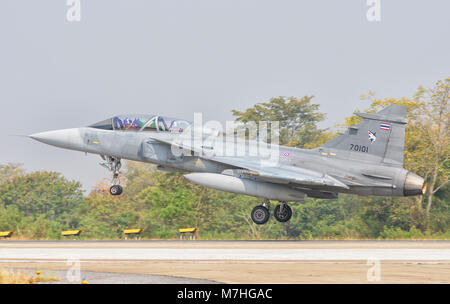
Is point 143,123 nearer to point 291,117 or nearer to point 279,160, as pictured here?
point 279,160

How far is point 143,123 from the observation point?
2314 centimetres

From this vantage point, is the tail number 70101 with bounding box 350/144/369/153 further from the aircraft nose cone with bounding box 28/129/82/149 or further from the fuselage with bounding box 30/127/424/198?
the aircraft nose cone with bounding box 28/129/82/149

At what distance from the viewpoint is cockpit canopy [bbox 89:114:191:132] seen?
2275 cm

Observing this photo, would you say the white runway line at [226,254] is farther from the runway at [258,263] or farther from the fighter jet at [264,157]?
the fighter jet at [264,157]

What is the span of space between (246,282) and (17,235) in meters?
21.6

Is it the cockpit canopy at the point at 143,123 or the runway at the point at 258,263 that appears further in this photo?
the cockpit canopy at the point at 143,123

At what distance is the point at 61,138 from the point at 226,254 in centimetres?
1047

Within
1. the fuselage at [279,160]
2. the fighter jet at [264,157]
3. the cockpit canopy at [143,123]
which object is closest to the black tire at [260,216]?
the fighter jet at [264,157]

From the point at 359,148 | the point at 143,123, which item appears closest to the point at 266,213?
the point at 359,148

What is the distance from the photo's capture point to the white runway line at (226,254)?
15.1 meters

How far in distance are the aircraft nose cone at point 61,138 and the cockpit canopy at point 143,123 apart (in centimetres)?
78

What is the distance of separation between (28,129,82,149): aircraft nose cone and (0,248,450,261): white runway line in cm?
632
